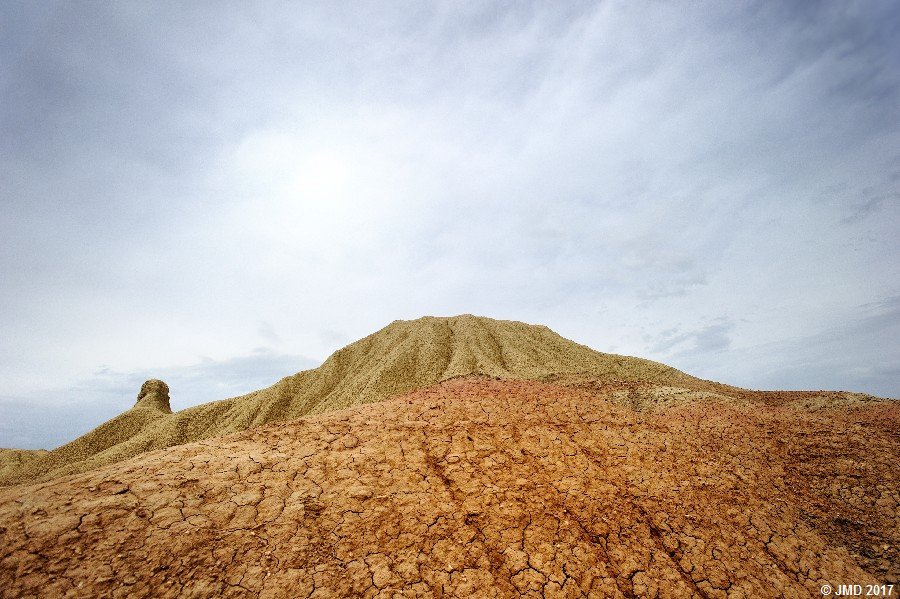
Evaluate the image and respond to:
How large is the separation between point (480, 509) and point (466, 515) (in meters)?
0.22

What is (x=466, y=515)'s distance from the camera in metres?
4.70

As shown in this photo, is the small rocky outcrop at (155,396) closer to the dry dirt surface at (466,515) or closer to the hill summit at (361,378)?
the hill summit at (361,378)

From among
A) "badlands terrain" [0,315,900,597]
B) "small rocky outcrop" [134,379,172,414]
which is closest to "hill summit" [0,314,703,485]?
"small rocky outcrop" [134,379,172,414]

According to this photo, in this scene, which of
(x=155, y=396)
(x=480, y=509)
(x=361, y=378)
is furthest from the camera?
(x=155, y=396)

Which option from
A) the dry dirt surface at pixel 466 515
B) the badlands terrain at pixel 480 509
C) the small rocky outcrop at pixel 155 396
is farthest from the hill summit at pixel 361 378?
the dry dirt surface at pixel 466 515

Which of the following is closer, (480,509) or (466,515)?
(466,515)

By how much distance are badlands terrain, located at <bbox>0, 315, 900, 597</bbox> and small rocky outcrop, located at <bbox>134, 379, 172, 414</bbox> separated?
22652mm

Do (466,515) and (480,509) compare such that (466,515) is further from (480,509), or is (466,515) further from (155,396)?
(155,396)

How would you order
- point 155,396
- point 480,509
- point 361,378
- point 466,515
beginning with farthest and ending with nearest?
point 155,396 → point 361,378 → point 480,509 → point 466,515

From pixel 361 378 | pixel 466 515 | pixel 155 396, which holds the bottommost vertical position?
pixel 466 515

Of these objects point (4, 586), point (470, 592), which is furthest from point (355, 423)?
point (4, 586)

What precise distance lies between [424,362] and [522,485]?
699 inches

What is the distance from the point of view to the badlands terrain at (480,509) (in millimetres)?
3840

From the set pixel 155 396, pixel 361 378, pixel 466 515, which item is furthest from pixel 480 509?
pixel 155 396
